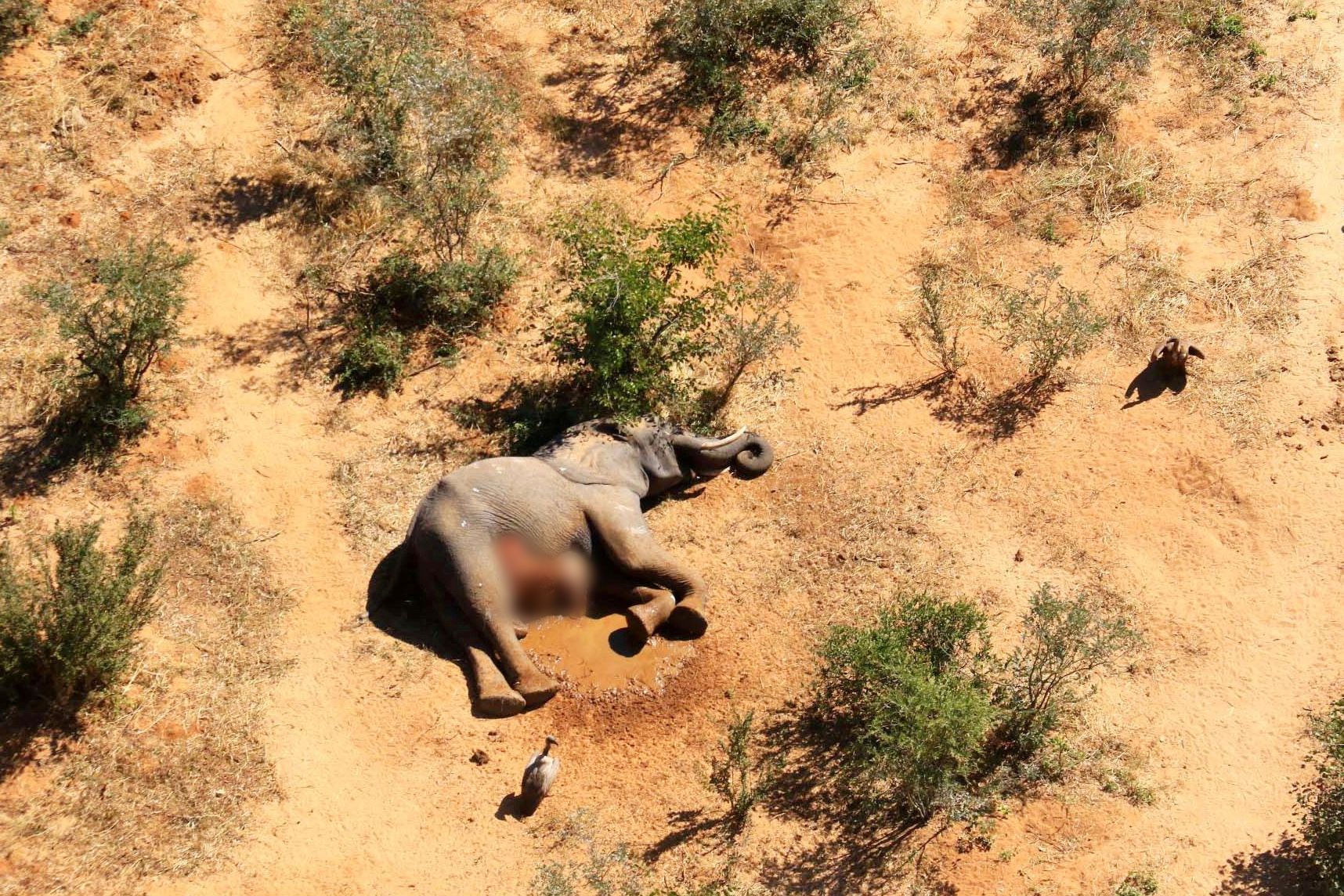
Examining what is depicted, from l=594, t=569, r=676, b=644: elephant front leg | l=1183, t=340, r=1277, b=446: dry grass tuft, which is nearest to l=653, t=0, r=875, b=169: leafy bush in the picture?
l=1183, t=340, r=1277, b=446: dry grass tuft

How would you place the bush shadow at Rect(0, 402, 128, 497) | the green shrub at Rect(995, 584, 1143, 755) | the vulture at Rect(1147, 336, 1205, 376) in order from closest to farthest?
the green shrub at Rect(995, 584, 1143, 755)
the bush shadow at Rect(0, 402, 128, 497)
the vulture at Rect(1147, 336, 1205, 376)

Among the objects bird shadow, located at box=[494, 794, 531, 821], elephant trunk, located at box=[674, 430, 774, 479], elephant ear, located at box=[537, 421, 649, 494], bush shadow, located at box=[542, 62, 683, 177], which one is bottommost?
bird shadow, located at box=[494, 794, 531, 821]

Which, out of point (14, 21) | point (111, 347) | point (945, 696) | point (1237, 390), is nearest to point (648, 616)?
point (945, 696)

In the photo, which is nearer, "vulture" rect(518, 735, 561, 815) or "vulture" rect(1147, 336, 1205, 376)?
"vulture" rect(518, 735, 561, 815)

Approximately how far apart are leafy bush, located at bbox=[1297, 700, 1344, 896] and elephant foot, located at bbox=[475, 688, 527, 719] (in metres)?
5.54

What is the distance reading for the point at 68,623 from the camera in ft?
30.0

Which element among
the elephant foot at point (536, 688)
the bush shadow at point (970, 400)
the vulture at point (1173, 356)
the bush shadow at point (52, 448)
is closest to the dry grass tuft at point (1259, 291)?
the vulture at point (1173, 356)

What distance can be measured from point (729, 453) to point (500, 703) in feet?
10.4

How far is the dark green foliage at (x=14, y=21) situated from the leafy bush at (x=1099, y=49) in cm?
1174

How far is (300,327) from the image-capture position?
1249 centimetres

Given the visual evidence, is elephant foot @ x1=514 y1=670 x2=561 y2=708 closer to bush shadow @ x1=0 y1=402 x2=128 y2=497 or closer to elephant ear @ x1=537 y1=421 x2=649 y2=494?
elephant ear @ x1=537 y1=421 x2=649 y2=494

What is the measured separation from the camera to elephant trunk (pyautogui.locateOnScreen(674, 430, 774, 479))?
36.4 feet

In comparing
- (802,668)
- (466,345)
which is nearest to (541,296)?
(466,345)

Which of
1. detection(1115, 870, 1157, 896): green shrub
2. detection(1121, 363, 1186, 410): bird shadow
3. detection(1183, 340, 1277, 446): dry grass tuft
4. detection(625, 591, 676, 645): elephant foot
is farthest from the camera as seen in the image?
detection(1121, 363, 1186, 410): bird shadow
